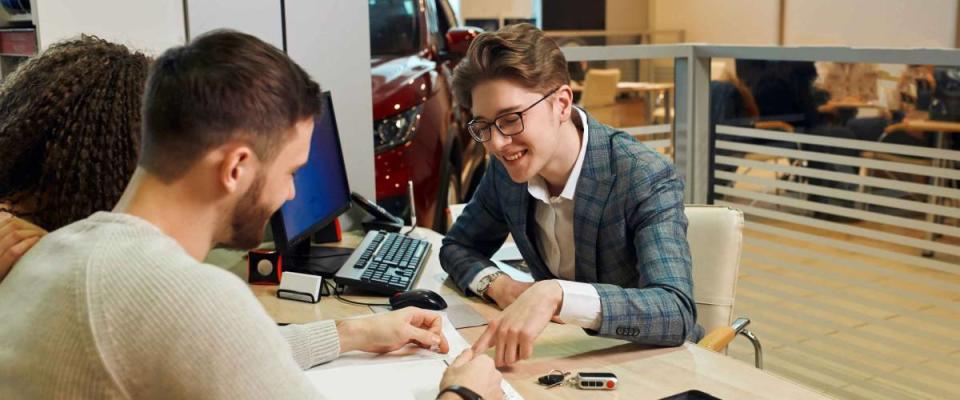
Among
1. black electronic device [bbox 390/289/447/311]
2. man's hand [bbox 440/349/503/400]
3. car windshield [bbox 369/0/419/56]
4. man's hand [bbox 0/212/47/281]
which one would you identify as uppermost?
car windshield [bbox 369/0/419/56]

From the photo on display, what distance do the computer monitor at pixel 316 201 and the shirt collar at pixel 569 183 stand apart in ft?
1.77

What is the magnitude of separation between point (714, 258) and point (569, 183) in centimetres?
37

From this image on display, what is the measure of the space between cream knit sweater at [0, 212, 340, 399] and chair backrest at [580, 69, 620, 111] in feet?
19.6

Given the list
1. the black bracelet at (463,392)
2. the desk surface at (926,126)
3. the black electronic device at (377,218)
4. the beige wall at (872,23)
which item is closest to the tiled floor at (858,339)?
the desk surface at (926,126)

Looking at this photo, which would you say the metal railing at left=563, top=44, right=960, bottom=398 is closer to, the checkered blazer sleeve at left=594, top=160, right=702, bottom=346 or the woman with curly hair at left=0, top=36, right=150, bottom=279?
the checkered blazer sleeve at left=594, top=160, right=702, bottom=346

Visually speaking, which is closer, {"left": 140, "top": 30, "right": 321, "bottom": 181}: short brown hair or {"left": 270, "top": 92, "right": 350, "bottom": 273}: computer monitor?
→ {"left": 140, "top": 30, "right": 321, "bottom": 181}: short brown hair

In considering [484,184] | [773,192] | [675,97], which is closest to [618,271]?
[484,184]

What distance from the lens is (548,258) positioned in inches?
89.2

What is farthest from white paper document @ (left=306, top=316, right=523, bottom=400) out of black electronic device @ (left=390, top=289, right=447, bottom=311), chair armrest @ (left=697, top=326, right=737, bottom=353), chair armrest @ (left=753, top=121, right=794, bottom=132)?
chair armrest @ (left=753, top=121, right=794, bottom=132)

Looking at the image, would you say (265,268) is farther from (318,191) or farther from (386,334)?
(386,334)

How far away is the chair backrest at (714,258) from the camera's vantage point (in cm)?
219

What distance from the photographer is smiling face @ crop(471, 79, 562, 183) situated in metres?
2.02

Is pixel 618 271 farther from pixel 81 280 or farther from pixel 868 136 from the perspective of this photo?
pixel 868 136

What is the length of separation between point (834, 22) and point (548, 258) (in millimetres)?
6969
